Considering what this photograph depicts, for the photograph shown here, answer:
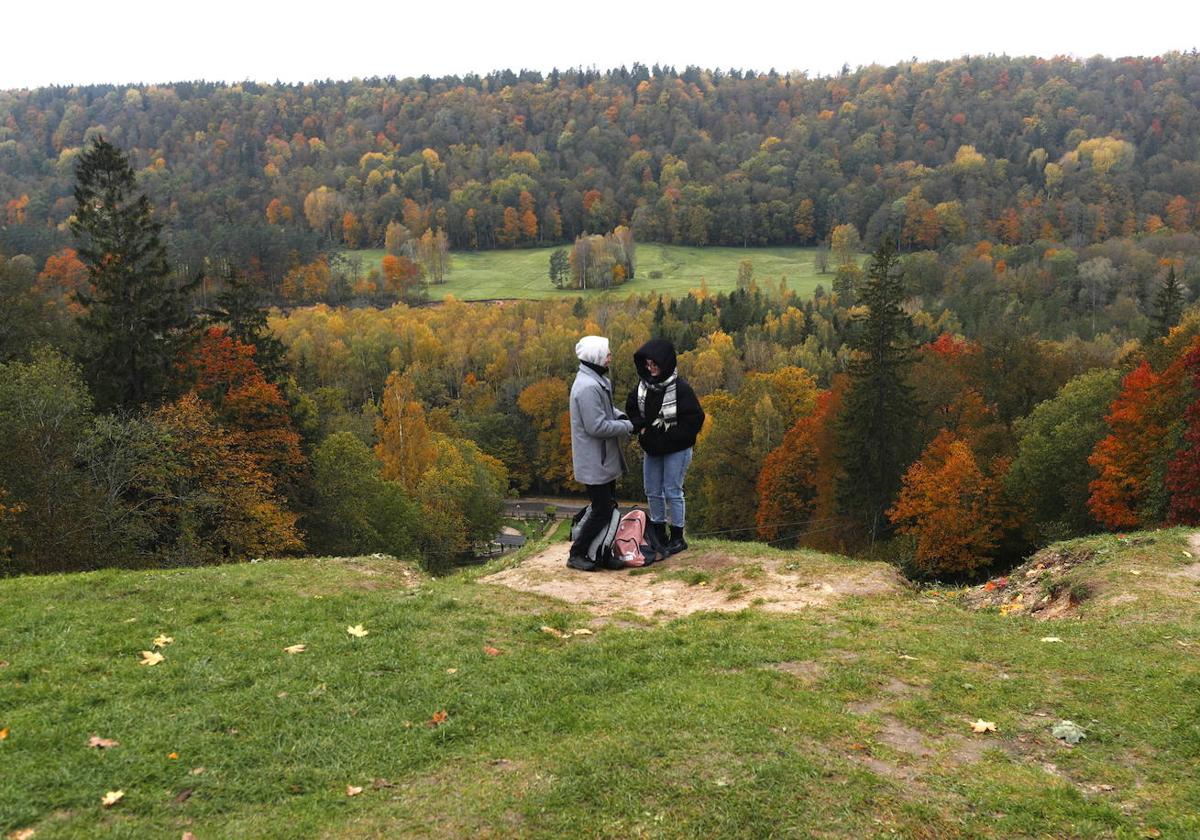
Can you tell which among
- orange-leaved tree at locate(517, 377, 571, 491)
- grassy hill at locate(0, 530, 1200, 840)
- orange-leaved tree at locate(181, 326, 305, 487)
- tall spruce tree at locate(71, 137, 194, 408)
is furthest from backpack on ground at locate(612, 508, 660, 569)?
orange-leaved tree at locate(517, 377, 571, 491)

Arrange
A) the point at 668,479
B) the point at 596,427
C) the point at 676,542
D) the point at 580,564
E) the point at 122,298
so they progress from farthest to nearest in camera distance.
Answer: the point at 122,298, the point at 676,542, the point at 580,564, the point at 668,479, the point at 596,427

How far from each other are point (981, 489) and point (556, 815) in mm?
42123

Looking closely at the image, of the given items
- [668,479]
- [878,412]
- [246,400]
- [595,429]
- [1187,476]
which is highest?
[595,429]

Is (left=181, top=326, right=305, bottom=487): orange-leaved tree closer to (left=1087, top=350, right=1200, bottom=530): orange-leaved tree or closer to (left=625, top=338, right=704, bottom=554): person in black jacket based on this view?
(left=625, top=338, right=704, bottom=554): person in black jacket

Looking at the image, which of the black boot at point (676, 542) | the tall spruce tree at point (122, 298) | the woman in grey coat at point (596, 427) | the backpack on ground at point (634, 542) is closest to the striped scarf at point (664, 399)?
the woman in grey coat at point (596, 427)

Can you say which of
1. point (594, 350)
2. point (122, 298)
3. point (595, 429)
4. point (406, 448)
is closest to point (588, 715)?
point (595, 429)

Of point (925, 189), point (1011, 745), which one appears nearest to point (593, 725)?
point (1011, 745)

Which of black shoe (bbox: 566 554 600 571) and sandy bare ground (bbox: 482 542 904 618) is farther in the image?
black shoe (bbox: 566 554 600 571)

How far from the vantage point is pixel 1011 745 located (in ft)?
24.8

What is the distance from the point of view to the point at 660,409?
13648 mm

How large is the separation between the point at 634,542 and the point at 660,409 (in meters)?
2.59

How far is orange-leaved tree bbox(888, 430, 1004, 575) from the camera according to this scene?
139ft

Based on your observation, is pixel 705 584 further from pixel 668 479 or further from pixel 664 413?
pixel 664 413

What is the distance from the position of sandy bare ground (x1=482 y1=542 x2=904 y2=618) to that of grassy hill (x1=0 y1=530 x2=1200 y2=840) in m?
0.13
